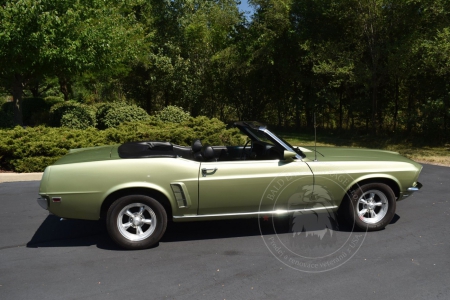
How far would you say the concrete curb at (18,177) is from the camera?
8.76 metres

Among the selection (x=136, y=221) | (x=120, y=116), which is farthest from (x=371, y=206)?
(x=120, y=116)

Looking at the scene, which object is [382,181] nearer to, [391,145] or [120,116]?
[391,145]

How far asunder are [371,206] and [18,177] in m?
6.69

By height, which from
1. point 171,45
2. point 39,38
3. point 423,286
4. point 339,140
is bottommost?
point 423,286

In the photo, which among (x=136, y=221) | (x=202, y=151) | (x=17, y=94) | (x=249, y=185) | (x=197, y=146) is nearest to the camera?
(x=136, y=221)

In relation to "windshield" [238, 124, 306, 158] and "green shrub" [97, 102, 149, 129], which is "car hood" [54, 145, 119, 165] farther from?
"green shrub" [97, 102, 149, 129]

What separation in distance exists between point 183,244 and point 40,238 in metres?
1.83

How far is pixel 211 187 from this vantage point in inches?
205

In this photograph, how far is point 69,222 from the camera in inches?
247

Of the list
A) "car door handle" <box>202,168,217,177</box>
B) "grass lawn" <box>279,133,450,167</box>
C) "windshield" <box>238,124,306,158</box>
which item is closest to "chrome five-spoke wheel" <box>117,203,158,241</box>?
"car door handle" <box>202,168,217,177</box>

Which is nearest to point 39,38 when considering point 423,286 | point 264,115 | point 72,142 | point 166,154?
point 72,142

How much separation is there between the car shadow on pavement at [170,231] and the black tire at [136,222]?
23cm

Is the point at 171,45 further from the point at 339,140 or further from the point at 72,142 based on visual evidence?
the point at 72,142

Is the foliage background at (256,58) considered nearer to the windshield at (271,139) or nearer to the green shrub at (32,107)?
the green shrub at (32,107)
